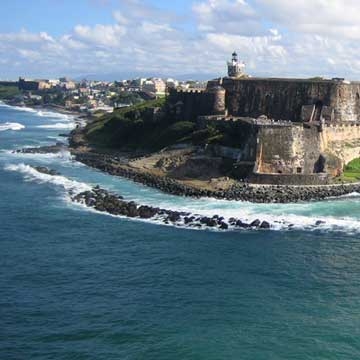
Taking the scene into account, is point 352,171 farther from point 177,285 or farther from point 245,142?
point 177,285

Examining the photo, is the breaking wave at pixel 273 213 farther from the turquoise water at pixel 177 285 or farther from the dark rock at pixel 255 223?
the dark rock at pixel 255 223

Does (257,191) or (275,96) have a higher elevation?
(275,96)

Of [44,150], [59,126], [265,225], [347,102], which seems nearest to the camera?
[265,225]

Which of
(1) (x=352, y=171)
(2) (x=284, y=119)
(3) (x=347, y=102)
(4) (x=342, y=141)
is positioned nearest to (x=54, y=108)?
(2) (x=284, y=119)

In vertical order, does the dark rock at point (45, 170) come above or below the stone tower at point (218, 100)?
below

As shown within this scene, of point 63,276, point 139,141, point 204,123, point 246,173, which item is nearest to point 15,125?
point 139,141

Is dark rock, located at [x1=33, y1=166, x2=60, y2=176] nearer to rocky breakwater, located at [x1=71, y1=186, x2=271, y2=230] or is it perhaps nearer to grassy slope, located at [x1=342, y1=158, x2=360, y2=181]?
rocky breakwater, located at [x1=71, y1=186, x2=271, y2=230]

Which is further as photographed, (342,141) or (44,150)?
(44,150)

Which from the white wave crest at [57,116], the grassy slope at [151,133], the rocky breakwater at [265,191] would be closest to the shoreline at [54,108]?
the white wave crest at [57,116]
